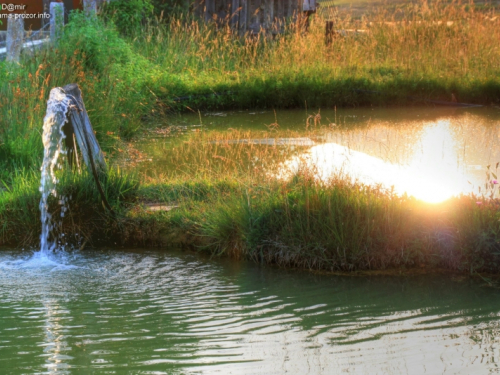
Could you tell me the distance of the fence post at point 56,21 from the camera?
11680mm

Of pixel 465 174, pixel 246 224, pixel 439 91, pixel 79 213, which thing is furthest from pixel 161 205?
pixel 439 91

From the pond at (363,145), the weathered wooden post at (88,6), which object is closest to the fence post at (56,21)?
the weathered wooden post at (88,6)

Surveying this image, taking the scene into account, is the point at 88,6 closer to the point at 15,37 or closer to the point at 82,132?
the point at 15,37

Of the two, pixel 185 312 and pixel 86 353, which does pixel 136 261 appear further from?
pixel 86 353

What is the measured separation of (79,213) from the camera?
253 inches

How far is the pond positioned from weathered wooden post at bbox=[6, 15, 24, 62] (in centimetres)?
213

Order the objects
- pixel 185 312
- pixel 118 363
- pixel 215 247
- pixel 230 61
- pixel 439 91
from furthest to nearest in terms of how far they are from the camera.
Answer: pixel 230 61, pixel 439 91, pixel 215 247, pixel 185 312, pixel 118 363

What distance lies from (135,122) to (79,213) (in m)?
4.11

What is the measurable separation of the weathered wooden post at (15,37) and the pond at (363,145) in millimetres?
2129

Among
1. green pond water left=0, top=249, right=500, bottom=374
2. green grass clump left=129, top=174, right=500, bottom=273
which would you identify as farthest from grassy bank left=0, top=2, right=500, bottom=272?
green pond water left=0, top=249, right=500, bottom=374

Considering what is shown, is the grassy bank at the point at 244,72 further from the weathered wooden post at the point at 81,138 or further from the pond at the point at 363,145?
the weathered wooden post at the point at 81,138

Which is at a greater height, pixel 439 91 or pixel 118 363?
pixel 439 91

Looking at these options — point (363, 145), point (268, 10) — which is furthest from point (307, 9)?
point (363, 145)

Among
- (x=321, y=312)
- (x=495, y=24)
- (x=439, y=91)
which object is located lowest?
(x=321, y=312)
